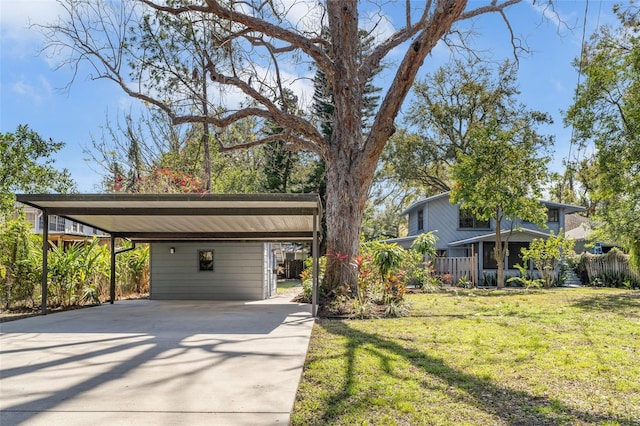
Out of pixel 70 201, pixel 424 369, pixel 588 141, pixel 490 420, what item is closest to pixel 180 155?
pixel 70 201

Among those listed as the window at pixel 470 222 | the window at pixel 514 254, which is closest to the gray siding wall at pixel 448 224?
the window at pixel 470 222

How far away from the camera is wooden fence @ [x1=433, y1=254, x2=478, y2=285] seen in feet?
58.4

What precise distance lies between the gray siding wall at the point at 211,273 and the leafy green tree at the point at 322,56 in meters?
3.02

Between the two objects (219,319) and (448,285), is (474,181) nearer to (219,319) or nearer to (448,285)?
(448,285)

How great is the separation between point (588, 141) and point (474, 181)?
3940 millimetres

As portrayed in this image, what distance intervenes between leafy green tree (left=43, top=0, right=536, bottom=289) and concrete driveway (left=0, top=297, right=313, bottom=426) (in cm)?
394

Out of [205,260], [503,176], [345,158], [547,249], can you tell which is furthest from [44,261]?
[547,249]

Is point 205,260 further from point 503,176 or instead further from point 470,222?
point 470,222

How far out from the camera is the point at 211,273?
12812 millimetres

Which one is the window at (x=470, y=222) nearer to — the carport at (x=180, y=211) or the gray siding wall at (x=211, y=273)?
the gray siding wall at (x=211, y=273)

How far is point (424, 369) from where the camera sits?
15.2 ft

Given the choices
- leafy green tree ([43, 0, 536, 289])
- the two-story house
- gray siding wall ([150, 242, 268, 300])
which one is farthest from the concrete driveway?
the two-story house

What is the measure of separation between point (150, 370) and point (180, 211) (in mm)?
4439

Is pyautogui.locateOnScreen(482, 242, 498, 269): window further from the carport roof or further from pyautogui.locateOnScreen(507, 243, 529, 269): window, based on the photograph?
the carport roof
